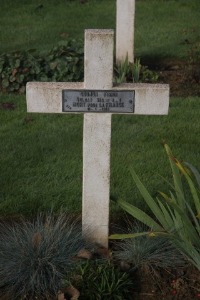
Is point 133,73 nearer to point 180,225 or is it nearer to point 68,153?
point 68,153

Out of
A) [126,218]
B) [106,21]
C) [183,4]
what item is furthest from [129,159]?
[183,4]

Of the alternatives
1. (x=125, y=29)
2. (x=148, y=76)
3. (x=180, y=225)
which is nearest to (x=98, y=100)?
(x=180, y=225)

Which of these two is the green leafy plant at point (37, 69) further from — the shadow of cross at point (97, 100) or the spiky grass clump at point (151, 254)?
the spiky grass clump at point (151, 254)

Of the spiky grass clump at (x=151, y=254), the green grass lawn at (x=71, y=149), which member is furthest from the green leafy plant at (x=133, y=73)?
the spiky grass clump at (x=151, y=254)

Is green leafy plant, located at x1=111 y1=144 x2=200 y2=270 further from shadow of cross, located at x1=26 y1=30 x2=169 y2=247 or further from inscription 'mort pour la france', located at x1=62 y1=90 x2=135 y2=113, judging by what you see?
inscription 'mort pour la france', located at x1=62 y1=90 x2=135 y2=113

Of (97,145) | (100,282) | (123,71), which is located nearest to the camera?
(100,282)

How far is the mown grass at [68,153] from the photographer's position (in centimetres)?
514

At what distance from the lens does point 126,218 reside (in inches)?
188

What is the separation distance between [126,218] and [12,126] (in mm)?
2192

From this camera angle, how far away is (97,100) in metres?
4.00

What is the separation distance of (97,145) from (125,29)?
436cm

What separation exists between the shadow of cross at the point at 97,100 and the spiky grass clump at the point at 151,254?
0.39 m

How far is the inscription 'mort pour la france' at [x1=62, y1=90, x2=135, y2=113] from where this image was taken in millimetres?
3988

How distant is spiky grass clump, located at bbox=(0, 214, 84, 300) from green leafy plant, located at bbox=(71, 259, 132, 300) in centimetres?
15
